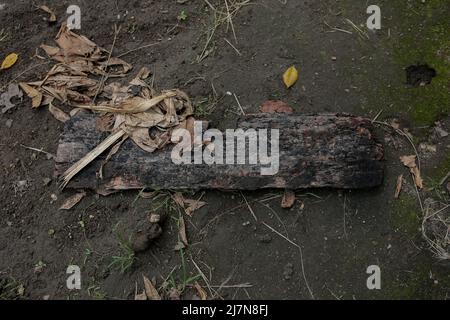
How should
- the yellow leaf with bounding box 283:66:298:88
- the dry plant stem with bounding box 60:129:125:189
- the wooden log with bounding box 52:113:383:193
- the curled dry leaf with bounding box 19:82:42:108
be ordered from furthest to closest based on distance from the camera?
1. the curled dry leaf with bounding box 19:82:42:108
2. the yellow leaf with bounding box 283:66:298:88
3. the dry plant stem with bounding box 60:129:125:189
4. the wooden log with bounding box 52:113:383:193

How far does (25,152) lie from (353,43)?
83.4 inches

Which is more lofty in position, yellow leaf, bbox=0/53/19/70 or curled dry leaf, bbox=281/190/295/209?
yellow leaf, bbox=0/53/19/70

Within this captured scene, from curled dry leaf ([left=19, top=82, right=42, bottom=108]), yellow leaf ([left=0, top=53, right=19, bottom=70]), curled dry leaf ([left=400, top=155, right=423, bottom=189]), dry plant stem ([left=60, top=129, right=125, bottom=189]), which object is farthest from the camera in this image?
yellow leaf ([left=0, top=53, right=19, bottom=70])

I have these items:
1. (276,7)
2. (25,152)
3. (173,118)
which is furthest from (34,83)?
(276,7)

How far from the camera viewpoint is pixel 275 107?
305 cm

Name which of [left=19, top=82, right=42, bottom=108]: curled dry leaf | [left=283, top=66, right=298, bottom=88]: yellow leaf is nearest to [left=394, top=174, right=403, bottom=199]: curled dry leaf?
[left=283, top=66, right=298, bottom=88]: yellow leaf

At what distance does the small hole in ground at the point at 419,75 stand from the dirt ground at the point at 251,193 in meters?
0.02

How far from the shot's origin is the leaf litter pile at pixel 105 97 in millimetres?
2867

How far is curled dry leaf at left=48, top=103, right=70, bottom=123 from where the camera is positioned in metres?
3.17

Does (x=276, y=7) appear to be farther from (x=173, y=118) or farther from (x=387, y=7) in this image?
(x=173, y=118)

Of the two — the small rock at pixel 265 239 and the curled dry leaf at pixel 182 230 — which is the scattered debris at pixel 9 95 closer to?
the curled dry leaf at pixel 182 230

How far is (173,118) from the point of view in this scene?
2.91 metres

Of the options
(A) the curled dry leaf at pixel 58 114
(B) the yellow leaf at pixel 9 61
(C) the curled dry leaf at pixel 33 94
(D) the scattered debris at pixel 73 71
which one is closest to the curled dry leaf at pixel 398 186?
(D) the scattered debris at pixel 73 71

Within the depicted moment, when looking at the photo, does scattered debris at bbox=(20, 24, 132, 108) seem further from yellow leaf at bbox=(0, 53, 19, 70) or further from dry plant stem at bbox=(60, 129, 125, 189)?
dry plant stem at bbox=(60, 129, 125, 189)
